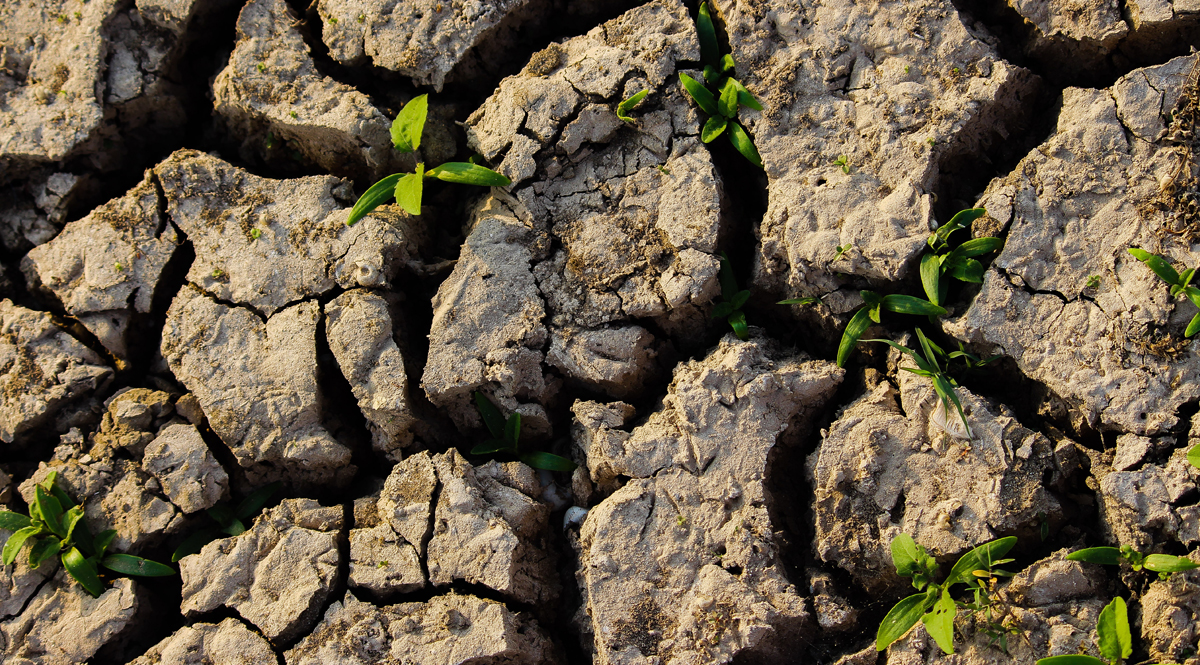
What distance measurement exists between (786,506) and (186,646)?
2259mm

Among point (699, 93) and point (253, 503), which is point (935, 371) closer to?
point (699, 93)

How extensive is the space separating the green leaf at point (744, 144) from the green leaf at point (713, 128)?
44 mm

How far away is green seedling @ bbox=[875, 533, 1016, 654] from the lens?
2357mm

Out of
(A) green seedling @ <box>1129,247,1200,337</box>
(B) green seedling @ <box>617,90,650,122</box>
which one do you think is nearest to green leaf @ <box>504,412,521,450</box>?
(B) green seedling @ <box>617,90,650,122</box>

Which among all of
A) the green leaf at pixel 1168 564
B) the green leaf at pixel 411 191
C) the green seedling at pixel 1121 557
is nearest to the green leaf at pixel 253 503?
the green leaf at pixel 411 191

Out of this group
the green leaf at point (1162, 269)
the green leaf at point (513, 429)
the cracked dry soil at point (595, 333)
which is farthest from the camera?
the green leaf at point (513, 429)

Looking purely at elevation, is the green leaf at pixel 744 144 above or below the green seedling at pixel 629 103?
below

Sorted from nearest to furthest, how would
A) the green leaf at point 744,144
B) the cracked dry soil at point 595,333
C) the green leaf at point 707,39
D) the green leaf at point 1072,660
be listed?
the green leaf at point 1072,660 → the cracked dry soil at point 595,333 → the green leaf at point 744,144 → the green leaf at point 707,39

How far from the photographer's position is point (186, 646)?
2.77 metres

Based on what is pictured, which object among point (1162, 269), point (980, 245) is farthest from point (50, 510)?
point (1162, 269)

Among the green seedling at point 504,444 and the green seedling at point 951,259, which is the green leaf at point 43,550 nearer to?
the green seedling at point 504,444

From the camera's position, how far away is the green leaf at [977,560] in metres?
2.37

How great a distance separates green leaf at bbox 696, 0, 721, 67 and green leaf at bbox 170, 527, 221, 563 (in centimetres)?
275

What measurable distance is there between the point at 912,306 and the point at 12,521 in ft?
11.4
